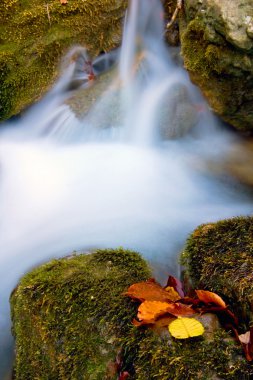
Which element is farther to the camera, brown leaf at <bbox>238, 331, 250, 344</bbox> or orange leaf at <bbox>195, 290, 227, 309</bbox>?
orange leaf at <bbox>195, 290, 227, 309</bbox>

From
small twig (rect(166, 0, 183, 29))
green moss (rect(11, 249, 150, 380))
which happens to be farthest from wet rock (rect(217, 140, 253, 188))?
green moss (rect(11, 249, 150, 380))

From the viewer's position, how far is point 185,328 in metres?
2.19

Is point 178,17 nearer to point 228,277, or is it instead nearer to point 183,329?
point 228,277

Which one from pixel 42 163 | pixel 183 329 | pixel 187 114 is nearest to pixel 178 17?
pixel 187 114

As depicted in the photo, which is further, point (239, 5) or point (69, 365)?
point (239, 5)

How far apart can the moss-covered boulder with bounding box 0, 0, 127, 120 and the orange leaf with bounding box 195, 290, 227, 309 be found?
12.0 ft

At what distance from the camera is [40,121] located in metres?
5.58

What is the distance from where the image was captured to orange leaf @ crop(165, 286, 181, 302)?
101 inches

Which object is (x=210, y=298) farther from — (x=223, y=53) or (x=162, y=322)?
(x=223, y=53)

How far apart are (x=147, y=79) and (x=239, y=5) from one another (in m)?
1.89

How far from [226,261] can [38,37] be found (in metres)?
3.93

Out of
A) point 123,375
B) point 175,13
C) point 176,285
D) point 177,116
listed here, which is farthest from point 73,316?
point 175,13

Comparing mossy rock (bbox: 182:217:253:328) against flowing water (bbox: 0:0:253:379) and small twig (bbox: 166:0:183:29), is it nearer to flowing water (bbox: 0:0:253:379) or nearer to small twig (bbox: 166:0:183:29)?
flowing water (bbox: 0:0:253:379)

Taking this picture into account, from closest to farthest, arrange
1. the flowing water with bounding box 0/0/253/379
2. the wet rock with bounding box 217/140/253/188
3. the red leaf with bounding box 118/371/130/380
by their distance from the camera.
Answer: the red leaf with bounding box 118/371/130/380 → the flowing water with bounding box 0/0/253/379 → the wet rock with bounding box 217/140/253/188
